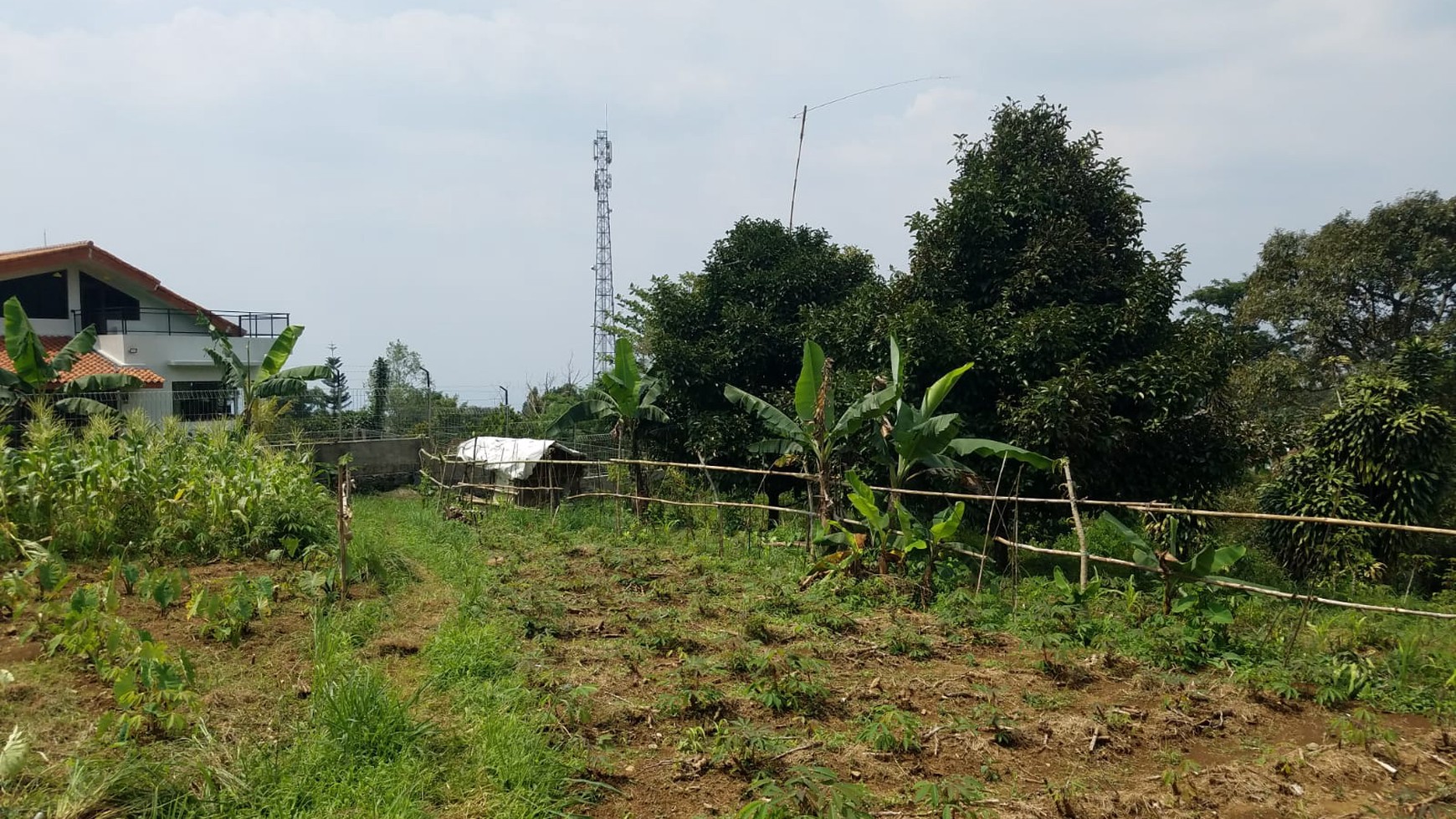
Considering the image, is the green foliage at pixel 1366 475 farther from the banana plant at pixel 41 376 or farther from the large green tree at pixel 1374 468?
the banana plant at pixel 41 376

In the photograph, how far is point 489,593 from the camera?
7.37m

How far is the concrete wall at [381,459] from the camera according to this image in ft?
52.4

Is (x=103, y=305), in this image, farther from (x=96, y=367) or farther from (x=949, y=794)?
(x=949, y=794)

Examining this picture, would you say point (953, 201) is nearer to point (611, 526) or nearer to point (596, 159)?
point (611, 526)

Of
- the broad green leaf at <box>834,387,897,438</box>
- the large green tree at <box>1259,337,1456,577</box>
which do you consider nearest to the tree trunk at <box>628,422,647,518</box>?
the broad green leaf at <box>834,387,897,438</box>

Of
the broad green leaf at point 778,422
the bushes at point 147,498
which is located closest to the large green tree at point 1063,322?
the broad green leaf at point 778,422

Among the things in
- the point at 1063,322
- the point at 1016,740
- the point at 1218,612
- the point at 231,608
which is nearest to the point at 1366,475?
the point at 1063,322

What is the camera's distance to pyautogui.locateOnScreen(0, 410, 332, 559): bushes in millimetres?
6914

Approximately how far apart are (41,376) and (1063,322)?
12574 millimetres

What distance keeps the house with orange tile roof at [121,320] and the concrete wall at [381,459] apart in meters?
3.49

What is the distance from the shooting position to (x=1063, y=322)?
9531 millimetres

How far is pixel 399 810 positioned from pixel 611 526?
26.4 feet

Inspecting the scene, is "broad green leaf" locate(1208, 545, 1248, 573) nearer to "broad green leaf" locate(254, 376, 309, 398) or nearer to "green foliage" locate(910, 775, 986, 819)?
"green foliage" locate(910, 775, 986, 819)

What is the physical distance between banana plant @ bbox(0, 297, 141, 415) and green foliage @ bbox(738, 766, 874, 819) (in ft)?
33.7
